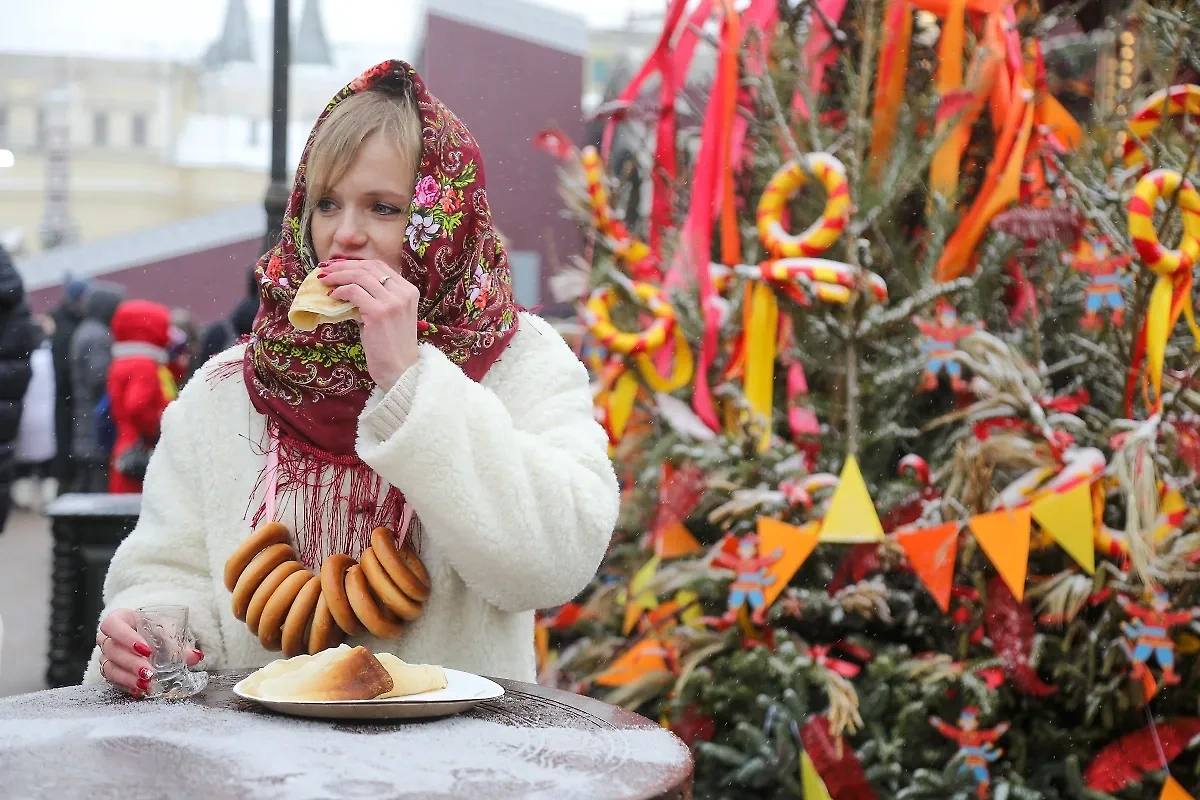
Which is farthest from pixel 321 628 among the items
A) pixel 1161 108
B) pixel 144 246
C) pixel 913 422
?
pixel 144 246

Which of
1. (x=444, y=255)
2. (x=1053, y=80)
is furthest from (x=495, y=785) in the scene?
(x=1053, y=80)

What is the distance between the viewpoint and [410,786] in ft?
5.05

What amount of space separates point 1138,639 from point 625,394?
1.79m

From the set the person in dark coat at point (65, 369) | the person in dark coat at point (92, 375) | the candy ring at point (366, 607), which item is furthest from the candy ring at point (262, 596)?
the person in dark coat at point (65, 369)

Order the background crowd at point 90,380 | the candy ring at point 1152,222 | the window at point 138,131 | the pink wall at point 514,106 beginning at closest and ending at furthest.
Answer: the candy ring at point 1152,222 < the background crowd at point 90,380 < the pink wall at point 514,106 < the window at point 138,131

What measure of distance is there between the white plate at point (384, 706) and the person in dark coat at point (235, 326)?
234 centimetres

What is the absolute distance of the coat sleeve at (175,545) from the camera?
2354 millimetres

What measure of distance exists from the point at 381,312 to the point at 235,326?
11.8 feet

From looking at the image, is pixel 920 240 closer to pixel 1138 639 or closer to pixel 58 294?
pixel 1138 639

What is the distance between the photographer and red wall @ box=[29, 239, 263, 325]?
1986 cm

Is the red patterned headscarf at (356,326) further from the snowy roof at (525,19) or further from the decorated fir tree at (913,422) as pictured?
the snowy roof at (525,19)

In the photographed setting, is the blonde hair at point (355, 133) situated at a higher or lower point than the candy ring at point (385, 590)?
higher

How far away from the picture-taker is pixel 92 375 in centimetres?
953

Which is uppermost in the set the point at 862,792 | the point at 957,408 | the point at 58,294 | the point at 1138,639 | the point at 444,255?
the point at 444,255
